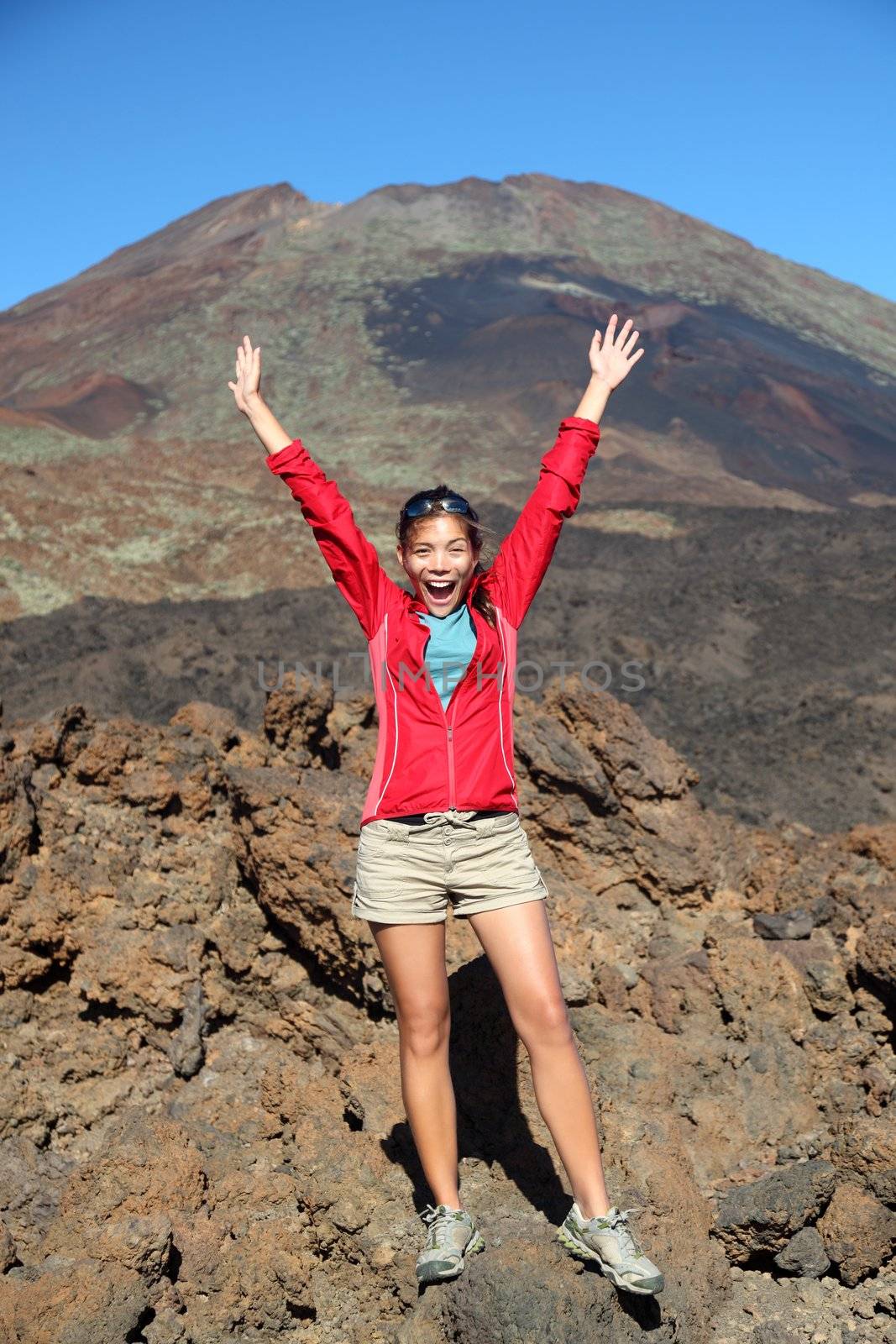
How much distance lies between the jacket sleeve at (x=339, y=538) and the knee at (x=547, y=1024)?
0.87 metres

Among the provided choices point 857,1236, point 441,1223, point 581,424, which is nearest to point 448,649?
point 581,424

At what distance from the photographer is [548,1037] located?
241 cm

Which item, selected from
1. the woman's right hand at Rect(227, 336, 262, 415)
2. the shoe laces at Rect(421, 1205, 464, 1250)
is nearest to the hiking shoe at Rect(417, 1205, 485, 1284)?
the shoe laces at Rect(421, 1205, 464, 1250)

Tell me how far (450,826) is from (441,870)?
96 mm

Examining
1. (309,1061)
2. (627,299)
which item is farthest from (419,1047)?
(627,299)

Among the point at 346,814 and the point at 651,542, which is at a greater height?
the point at 651,542

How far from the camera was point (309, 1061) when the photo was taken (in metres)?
3.61

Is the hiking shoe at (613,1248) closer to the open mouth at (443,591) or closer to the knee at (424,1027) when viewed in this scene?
the knee at (424,1027)

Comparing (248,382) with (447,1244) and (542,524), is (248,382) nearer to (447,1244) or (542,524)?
(542,524)

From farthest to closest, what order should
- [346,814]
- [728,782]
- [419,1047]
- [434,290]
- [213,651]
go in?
[434,290] < [213,651] < [728,782] < [346,814] < [419,1047]

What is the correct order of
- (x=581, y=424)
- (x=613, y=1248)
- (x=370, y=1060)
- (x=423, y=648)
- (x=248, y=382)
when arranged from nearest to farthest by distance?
(x=613, y=1248)
(x=423, y=648)
(x=581, y=424)
(x=248, y=382)
(x=370, y=1060)

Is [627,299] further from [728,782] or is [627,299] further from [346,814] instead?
[346,814]

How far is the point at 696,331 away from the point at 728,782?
34497 millimetres

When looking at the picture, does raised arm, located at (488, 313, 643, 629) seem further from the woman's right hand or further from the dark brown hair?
the woman's right hand
